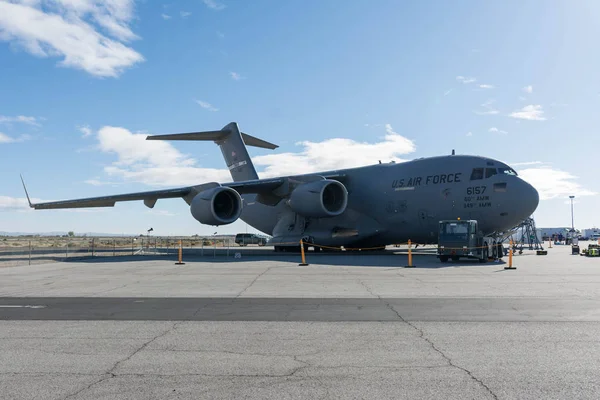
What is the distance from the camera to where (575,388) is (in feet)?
13.7

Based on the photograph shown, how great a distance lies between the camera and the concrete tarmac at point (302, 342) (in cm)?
428

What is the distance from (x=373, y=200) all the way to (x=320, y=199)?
3.04m

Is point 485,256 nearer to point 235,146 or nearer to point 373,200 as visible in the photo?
point 373,200

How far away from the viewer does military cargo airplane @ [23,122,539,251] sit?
22106mm

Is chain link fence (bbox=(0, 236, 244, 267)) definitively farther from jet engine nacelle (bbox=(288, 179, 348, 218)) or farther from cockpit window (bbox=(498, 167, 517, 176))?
cockpit window (bbox=(498, 167, 517, 176))

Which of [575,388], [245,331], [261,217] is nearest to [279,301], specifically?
[245,331]

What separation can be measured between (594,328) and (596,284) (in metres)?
6.03

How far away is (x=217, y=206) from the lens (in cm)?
2552

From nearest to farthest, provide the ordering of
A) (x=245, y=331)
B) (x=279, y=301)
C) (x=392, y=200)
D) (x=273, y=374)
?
1. (x=273, y=374)
2. (x=245, y=331)
3. (x=279, y=301)
4. (x=392, y=200)

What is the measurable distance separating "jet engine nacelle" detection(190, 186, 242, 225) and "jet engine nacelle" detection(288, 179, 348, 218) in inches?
117

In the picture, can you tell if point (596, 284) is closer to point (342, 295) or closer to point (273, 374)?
point (342, 295)

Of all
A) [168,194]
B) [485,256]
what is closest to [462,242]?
[485,256]

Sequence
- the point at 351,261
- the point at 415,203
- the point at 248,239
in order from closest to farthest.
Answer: the point at 351,261
the point at 415,203
the point at 248,239

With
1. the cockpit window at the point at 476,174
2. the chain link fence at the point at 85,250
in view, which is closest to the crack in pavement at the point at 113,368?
the chain link fence at the point at 85,250
